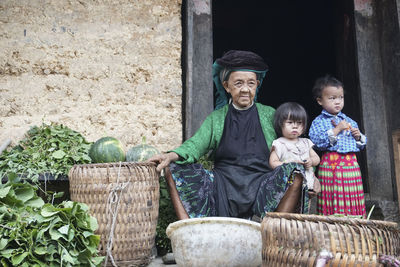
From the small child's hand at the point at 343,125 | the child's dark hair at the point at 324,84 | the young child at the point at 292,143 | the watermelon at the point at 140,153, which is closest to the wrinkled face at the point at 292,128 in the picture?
the young child at the point at 292,143

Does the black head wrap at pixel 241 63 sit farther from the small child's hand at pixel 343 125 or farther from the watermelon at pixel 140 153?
the watermelon at pixel 140 153

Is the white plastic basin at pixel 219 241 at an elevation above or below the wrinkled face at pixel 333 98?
below

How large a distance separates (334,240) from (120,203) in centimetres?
165

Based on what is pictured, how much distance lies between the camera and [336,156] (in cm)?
388

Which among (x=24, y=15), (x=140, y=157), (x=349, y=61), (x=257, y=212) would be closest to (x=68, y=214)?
(x=140, y=157)

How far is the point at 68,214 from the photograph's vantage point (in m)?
2.74

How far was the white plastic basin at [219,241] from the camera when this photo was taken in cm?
274

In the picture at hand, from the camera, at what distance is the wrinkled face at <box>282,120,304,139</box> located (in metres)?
3.74

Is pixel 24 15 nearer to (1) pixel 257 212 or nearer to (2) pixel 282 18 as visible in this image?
(1) pixel 257 212

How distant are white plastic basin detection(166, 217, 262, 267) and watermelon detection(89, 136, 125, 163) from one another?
1.02 metres

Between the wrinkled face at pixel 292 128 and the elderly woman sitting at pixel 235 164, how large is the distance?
0.66 feet

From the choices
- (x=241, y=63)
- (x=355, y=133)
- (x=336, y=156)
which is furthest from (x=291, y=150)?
(x=241, y=63)

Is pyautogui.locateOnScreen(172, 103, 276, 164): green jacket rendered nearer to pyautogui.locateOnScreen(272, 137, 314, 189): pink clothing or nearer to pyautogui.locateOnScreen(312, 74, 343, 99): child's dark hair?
pyautogui.locateOnScreen(272, 137, 314, 189): pink clothing

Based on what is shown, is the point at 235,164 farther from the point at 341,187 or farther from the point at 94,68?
the point at 94,68
